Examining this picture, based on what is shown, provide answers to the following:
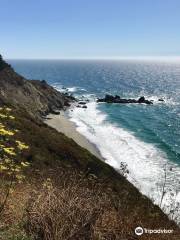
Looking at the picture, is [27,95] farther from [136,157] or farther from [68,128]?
[136,157]

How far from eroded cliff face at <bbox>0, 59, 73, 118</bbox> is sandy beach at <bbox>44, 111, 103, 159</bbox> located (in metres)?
3.03

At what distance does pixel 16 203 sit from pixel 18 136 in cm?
2779

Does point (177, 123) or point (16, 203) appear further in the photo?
point (177, 123)

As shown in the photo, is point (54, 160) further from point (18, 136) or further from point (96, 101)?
point (96, 101)

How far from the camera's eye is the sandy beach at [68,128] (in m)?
58.0

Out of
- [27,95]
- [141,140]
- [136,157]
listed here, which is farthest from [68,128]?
[136,157]

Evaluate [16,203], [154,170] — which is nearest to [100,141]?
[154,170]

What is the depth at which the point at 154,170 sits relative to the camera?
47.1m

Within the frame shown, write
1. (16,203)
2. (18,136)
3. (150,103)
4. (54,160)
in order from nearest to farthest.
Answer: (16,203)
(54,160)
(18,136)
(150,103)

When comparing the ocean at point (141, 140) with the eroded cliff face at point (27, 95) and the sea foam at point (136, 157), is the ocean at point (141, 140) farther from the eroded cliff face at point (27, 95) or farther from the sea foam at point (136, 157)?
the eroded cliff face at point (27, 95)

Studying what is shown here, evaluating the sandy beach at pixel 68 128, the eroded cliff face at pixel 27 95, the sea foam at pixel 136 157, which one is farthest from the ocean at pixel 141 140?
the eroded cliff face at pixel 27 95

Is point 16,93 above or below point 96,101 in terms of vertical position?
above

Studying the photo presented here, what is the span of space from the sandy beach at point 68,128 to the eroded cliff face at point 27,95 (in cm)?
303

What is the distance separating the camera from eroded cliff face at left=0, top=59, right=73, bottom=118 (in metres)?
80.2
